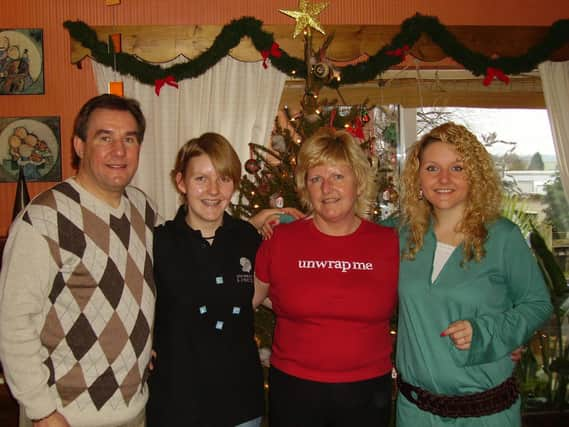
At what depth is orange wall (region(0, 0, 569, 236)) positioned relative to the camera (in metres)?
4.21

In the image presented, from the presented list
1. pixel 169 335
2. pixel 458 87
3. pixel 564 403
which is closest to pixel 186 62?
pixel 458 87

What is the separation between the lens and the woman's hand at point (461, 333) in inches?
65.2

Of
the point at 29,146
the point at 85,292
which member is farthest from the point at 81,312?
the point at 29,146

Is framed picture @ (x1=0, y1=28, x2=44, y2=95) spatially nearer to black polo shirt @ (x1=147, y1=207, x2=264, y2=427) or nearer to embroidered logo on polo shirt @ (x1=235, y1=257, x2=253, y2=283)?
black polo shirt @ (x1=147, y1=207, x2=264, y2=427)

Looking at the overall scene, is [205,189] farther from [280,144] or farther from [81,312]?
[280,144]

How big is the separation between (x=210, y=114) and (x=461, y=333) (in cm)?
318

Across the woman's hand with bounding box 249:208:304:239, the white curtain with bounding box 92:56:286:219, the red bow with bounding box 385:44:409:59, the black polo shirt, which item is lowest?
the black polo shirt

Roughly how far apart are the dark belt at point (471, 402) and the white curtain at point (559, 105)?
3.35 meters

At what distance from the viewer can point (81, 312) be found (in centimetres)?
164

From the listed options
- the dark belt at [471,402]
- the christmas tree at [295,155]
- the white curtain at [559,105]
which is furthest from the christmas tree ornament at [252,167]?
the white curtain at [559,105]

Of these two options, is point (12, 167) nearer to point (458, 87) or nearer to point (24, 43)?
point (24, 43)

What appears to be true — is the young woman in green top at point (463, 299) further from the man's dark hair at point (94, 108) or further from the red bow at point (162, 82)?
the red bow at point (162, 82)

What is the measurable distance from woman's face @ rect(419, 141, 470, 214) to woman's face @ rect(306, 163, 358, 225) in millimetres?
292

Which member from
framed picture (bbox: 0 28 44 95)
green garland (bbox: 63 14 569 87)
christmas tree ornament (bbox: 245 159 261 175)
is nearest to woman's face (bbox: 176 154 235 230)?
christmas tree ornament (bbox: 245 159 261 175)
